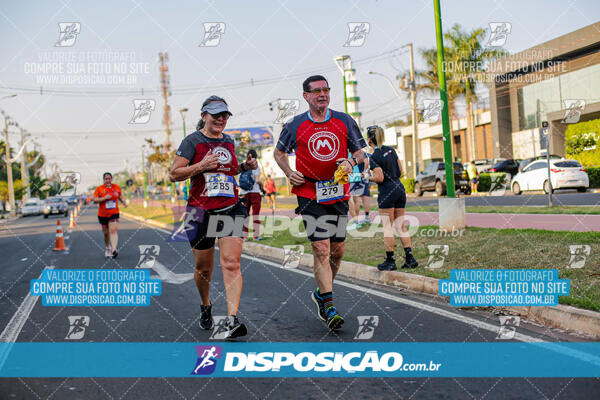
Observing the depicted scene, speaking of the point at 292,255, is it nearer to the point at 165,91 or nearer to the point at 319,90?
the point at 319,90

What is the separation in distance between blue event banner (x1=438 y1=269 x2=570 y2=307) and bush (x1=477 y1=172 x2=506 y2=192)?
83.2ft

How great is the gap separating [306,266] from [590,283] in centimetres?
520

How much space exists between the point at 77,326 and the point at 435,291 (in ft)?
13.1

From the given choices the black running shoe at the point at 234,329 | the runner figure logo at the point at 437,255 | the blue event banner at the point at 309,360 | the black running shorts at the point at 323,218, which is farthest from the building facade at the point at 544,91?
the black running shoe at the point at 234,329

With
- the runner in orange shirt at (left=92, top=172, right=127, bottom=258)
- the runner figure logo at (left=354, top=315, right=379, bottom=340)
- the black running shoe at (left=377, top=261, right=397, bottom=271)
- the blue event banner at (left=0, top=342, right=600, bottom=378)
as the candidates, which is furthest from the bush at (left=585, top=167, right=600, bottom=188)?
the blue event banner at (left=0, top=342, right=600, bottom=378)

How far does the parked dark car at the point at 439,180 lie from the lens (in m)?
29.5

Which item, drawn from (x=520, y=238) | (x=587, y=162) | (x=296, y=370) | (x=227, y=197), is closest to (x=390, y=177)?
(x=520, y=238)

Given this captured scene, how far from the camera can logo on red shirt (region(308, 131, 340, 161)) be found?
5.52 m

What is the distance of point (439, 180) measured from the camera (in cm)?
2973

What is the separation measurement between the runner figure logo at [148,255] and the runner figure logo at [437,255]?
493cm

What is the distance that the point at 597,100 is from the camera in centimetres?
3794

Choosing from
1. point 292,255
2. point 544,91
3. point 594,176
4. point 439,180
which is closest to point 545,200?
point 594,176

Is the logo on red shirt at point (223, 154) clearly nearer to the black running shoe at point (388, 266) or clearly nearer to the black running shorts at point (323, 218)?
the black running shorts at point (323, 218)

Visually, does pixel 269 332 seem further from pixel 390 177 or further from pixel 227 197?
pixel 390 177
